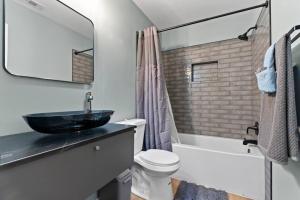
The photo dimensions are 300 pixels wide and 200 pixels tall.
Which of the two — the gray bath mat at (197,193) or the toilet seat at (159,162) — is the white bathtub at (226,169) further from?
the toilet seat at (159,162)

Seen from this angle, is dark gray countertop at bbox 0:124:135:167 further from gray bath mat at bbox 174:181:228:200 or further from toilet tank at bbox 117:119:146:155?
gray bath mat at bbox 174:181:228:200

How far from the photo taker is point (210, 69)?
271cm

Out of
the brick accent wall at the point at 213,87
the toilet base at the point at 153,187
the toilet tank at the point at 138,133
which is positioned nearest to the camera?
the toilet base at the point at 153,187

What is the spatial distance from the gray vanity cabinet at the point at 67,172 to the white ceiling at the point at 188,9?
1.93 m

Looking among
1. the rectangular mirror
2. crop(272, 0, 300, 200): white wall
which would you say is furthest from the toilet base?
the rectangular mirror

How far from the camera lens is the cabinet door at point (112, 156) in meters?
0.96

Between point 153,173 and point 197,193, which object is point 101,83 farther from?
point 197,193

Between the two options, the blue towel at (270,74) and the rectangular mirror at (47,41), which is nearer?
the rectangular mirror at (47,41)

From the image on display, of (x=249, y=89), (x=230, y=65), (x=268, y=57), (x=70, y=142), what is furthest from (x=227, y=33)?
(x=70, y=142)

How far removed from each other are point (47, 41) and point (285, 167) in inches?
82.3

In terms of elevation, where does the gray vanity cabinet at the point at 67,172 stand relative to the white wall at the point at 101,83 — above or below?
below

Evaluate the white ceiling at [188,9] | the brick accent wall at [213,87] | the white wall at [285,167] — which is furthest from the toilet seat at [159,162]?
the white ceiling at [188,9]

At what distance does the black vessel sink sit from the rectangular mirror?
1.22 feet

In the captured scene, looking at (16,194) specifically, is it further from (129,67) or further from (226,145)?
(226,145)
